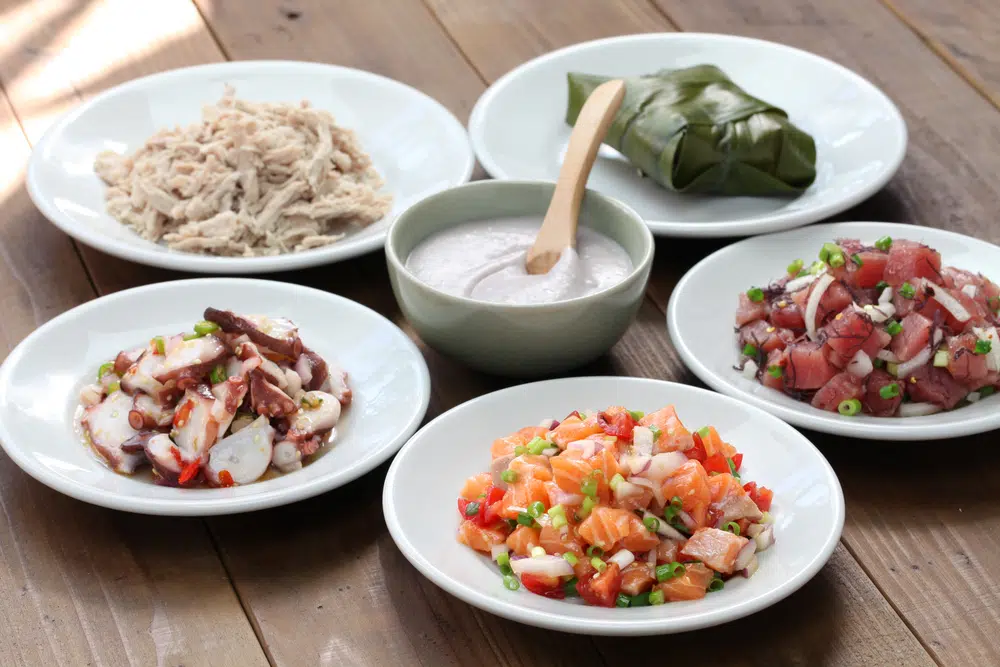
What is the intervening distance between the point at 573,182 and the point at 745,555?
2.88 ft

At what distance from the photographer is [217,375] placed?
1954mm

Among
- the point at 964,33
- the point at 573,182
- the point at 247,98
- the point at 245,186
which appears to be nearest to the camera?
the point at 573,182

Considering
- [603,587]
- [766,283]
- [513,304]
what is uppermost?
[513,304]

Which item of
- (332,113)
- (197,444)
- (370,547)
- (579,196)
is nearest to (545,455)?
(370,547)

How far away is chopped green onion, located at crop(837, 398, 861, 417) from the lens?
2051 mm

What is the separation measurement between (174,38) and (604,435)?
220 centimetres

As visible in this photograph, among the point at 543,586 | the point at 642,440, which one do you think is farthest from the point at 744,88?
the point at 543,586

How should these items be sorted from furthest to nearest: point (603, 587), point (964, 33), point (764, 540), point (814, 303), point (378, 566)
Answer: point (964, 33) < point (814, 303) < point (378, 566) < point (764, 540) < point (603, 587)

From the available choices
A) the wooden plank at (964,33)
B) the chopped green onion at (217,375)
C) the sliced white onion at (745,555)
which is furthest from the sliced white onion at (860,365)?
the wooden plank at (964,33)

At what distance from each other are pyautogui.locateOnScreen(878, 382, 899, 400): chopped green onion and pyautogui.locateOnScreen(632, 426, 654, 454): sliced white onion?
1.64ft

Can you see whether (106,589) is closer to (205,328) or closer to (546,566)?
(205,328)

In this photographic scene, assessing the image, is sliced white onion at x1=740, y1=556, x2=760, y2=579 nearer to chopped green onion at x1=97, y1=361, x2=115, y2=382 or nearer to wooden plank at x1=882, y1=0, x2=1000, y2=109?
chopped green onion at x1=97, y1=361, x2=115, y2=382

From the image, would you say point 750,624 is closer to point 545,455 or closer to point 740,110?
point 545,455

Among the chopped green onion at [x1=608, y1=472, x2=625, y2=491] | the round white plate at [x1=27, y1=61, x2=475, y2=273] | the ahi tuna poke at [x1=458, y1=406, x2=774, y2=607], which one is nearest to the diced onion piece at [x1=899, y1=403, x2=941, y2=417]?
the ahi tuna poke at [x1=458, y1=406, x2=774, y2=607]
